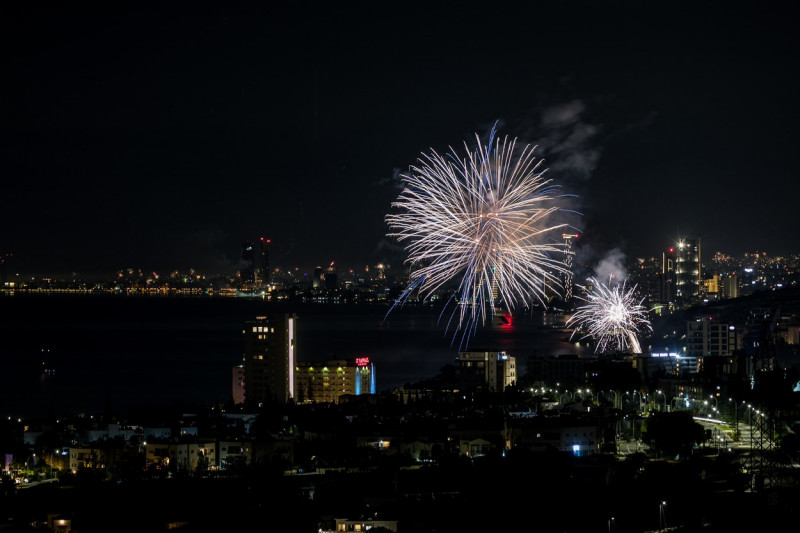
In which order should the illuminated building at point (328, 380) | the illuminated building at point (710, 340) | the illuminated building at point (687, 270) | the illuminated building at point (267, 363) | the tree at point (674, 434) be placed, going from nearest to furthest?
the tree at point (674, 434) → the illuminated building at point (267, 363) → the illuminated building at point (328, 380) → the illuminated building at point (710, 340) → the illuminated building at point (687, 270)

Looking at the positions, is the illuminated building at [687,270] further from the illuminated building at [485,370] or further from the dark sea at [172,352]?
the illuminated building at [485,370]

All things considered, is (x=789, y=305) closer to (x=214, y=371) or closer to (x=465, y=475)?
(x=214, y=371)

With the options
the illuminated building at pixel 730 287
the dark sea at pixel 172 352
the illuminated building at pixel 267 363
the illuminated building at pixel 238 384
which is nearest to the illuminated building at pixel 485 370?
the dark sea at pixel 172 352

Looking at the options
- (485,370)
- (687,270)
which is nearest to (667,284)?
(687,270)

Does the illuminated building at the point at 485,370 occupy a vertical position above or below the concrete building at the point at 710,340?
below

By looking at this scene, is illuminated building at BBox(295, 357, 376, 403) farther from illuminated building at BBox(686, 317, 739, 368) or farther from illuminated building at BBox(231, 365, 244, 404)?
illuminated building at BBox(686, 317, 739, 368)

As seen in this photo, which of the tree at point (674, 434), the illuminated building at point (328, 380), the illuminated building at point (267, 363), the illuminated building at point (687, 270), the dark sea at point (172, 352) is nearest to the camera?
the tree at point (674, 434)

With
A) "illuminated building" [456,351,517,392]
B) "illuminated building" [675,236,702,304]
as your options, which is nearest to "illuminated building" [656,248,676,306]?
"illuminated building" [675,236,702,304]
